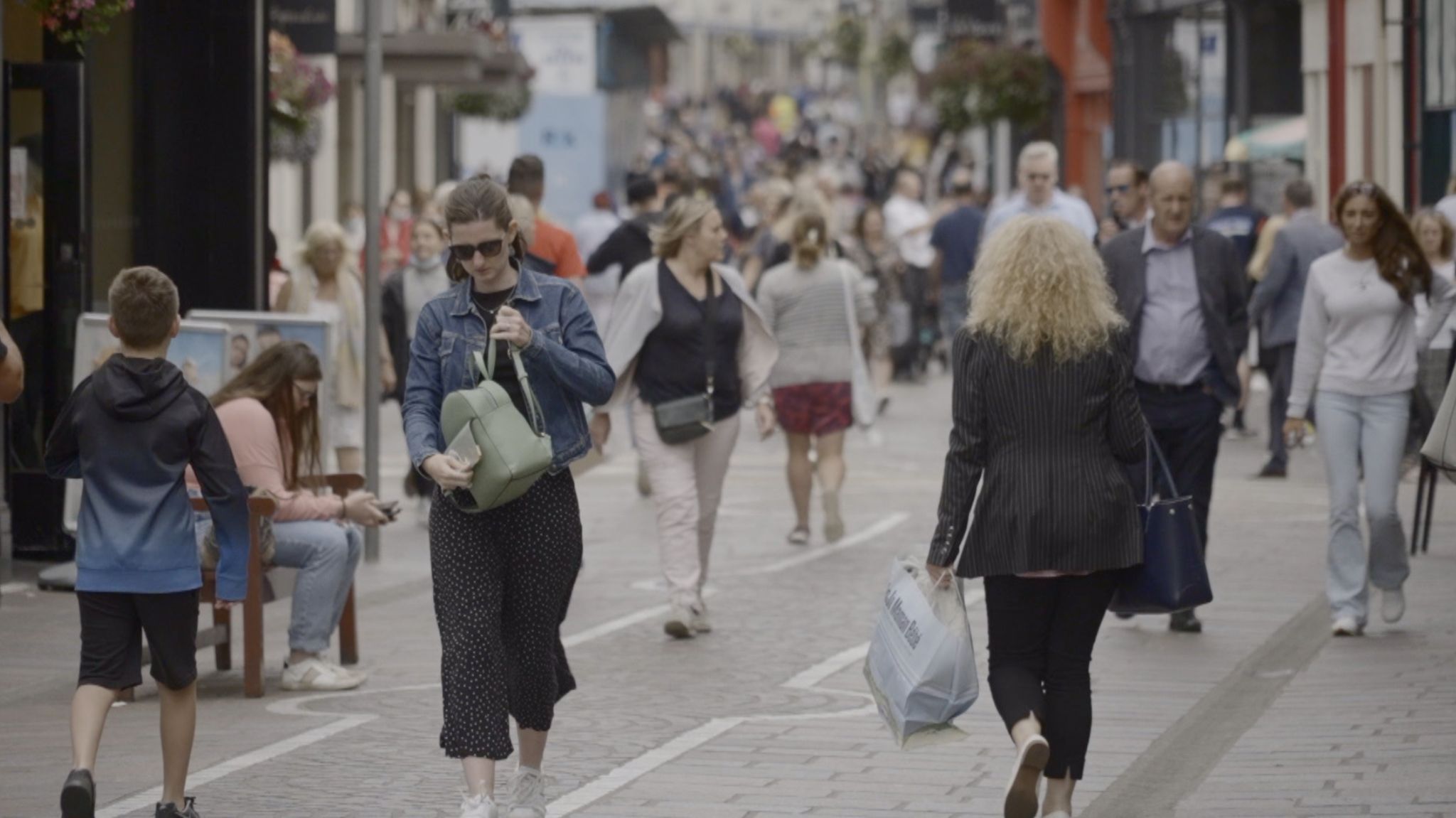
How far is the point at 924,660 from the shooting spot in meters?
6.94

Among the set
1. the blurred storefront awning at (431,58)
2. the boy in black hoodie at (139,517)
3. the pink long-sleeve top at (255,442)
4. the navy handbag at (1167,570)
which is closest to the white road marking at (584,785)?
the boy in black hoodie at (139,517)

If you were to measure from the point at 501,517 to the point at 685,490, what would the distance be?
433 centimetres

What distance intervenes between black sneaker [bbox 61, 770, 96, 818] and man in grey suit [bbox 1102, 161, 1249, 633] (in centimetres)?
514

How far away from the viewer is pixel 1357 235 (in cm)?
1077

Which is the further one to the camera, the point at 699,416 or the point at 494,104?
the point at 494,104

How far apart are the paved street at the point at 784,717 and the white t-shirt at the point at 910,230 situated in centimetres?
1482

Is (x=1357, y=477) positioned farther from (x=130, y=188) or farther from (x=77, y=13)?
(x=130, y=188)

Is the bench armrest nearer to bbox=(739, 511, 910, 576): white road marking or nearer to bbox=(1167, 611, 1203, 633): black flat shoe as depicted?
bbox=(1167, 611, 1203, 633): black flat shoe

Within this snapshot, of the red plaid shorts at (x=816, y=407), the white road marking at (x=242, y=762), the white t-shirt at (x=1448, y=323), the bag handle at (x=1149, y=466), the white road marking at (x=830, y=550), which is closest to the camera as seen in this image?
the bag handle at (x=1149, y=466)

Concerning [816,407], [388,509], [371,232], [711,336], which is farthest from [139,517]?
[816,407]

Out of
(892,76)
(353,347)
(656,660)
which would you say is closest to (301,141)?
(353,347)

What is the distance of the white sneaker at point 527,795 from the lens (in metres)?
7.21

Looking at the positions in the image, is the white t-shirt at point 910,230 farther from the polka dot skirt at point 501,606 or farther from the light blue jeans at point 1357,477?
the polka dot skirt at point 501,606

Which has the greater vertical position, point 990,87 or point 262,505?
point 990,87
